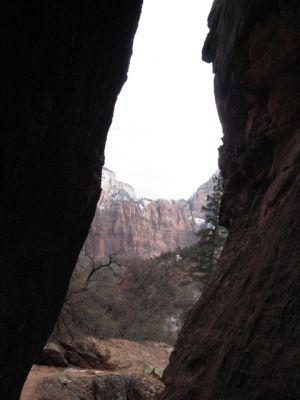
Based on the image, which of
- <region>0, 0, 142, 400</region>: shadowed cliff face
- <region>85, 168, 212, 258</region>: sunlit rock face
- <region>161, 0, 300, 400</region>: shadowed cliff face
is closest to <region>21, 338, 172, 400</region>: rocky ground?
<region>161, 0, 300, 400</region>: shadowed cliff face

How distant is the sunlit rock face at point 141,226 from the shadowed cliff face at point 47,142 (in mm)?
77810

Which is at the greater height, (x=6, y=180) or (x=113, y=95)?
(x=113, y=95)

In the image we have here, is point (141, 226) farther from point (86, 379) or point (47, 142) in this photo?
point (47, 142)

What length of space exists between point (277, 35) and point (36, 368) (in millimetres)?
11840

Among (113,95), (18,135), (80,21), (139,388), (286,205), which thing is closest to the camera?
(18,135)

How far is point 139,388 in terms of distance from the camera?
462 inches

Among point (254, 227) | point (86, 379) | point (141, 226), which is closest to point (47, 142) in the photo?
point (254, 227)

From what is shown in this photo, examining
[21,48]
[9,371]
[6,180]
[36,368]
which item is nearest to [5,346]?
[9,371]

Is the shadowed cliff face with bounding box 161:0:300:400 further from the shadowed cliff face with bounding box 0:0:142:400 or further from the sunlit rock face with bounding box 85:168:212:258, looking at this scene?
the sunlit rock face with bounding box 85:168:212:258

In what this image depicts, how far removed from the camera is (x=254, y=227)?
7.59 m

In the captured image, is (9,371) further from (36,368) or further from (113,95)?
(36,368)

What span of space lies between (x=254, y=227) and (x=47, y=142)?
434 centimetres

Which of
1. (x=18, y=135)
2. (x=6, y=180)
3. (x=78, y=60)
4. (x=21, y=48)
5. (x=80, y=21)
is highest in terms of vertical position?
(x=80, y=21)

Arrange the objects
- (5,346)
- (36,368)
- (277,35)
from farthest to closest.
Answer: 1. (36,368)
2. (277,35)
3. (5,346)
